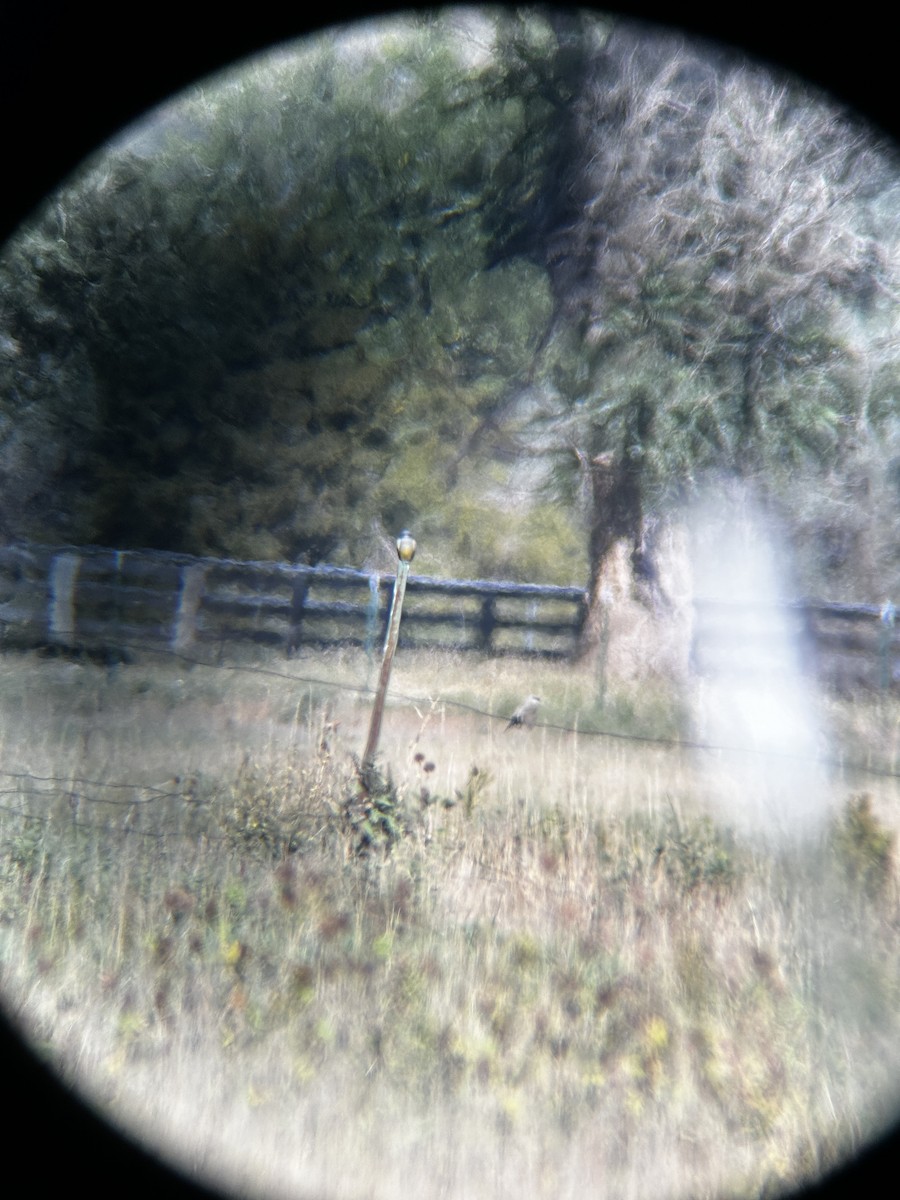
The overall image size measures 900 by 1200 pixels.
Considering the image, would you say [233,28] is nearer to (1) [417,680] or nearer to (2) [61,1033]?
(1) [417,680]

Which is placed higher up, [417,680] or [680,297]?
[680,297]

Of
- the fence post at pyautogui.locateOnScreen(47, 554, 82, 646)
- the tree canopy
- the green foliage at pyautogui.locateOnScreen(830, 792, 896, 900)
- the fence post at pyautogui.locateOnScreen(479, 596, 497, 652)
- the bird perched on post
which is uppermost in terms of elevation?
the tree canopy

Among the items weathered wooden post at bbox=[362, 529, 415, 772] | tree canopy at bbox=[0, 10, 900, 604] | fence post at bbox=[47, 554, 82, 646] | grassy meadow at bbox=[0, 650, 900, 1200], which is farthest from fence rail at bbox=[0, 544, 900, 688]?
weathered wooden post at bbox=[362, 529, 415, 772]

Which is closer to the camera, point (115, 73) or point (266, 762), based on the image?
point (266, 762)

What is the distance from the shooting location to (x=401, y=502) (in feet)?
36.7

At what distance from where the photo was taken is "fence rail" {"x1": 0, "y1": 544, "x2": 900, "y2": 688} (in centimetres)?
905

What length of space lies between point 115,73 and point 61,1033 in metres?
5.87

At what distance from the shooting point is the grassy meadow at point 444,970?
3.01m

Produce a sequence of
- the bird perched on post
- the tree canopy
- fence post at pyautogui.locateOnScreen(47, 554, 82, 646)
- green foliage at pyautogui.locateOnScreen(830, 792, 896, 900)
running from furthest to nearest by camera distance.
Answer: fence post at pyautogui.locateOnScreen(47, 554, 82, 646), the tree canopy, the bird perched on post, green foliage at pyautogui.locateOnScreen(830, 792, 896, 900)

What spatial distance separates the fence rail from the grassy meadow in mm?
4075

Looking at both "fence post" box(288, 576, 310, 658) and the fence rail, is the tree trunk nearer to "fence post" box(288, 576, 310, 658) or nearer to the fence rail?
the fence rail

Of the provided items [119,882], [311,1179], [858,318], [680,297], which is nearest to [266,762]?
[119,882]

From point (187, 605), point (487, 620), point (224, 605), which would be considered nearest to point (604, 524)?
point (487, 620)

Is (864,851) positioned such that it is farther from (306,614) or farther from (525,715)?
(306,614)
